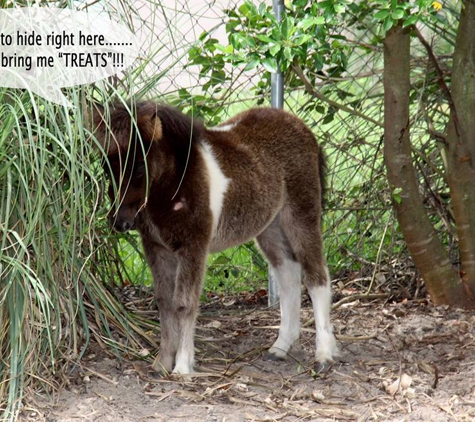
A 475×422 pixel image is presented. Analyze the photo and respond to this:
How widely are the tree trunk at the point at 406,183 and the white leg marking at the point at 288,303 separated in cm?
73

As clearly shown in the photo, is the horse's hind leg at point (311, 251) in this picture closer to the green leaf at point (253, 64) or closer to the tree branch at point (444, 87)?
the green leaf at point (253, 64)

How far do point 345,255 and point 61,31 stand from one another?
2845 millimetres

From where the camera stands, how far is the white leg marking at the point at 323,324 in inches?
182

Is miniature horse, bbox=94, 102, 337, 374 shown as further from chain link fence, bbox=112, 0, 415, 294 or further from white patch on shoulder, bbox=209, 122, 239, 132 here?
chain link fence, bbox=112, 0, 415, 294

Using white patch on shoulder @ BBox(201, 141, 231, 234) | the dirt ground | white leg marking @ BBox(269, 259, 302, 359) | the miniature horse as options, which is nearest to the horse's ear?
the miniature horse

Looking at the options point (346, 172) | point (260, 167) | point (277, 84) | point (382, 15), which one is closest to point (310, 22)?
point (382, 15)

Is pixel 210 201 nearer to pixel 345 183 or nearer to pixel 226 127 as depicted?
pixel 226 127

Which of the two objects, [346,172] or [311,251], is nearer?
[311,251]

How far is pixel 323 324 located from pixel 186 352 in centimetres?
80

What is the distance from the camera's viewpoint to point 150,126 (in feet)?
13.4

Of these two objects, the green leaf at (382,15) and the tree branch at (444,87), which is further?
the tree branch at (444,87)

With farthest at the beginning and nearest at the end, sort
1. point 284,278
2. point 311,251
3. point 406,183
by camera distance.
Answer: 1. point 406,183
2. point 284,278
3. point 311,251

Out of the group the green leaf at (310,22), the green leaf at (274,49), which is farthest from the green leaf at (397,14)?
the green leaf at (274,49)

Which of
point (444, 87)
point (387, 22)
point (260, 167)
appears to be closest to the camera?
point (387, 22)
